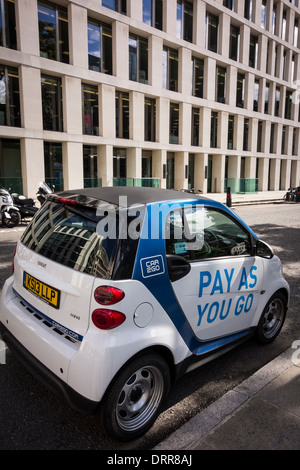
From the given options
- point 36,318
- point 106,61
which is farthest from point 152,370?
point 106,61

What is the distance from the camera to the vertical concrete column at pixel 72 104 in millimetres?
21000

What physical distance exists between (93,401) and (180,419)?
32.9 inches

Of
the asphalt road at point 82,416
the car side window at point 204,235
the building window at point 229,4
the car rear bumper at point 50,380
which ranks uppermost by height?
the building window at point 229,4

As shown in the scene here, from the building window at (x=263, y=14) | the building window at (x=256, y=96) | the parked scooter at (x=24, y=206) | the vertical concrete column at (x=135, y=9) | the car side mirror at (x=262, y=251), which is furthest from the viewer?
the building window at (x=256, y=96)

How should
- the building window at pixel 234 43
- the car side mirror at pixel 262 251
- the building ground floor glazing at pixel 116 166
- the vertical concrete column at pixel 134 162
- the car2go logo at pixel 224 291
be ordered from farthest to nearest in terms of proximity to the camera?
the building window at pixel 234 43, the vertical concrete column at pixel 134 162, the building ground floor glazing at pixel 116 166, the car side mirror at pixel 262 251, the car2go logo at pixel 224 291

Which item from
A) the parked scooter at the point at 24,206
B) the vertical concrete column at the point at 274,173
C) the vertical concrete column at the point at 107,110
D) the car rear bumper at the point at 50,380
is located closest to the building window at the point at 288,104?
the vertical concrete column at the point at 274,173

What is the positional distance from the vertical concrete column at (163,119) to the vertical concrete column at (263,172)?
14.5 metres

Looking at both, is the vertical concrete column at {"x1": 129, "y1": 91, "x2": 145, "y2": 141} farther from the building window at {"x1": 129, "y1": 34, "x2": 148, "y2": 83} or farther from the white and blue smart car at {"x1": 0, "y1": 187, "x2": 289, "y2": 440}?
the white and blue smart car at {"x1": 0, "y1": 187, "x2": 289, "y2": 440}

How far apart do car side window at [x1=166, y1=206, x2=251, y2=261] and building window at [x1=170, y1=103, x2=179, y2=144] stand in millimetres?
25335

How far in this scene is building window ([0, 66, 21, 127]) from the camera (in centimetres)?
1938

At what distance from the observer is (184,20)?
27.1m

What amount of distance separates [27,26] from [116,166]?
405 inches

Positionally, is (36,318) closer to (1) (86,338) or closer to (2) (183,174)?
(1) (86,338)

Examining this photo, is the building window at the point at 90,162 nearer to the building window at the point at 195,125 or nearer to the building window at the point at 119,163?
the building window at the point at 119,163
